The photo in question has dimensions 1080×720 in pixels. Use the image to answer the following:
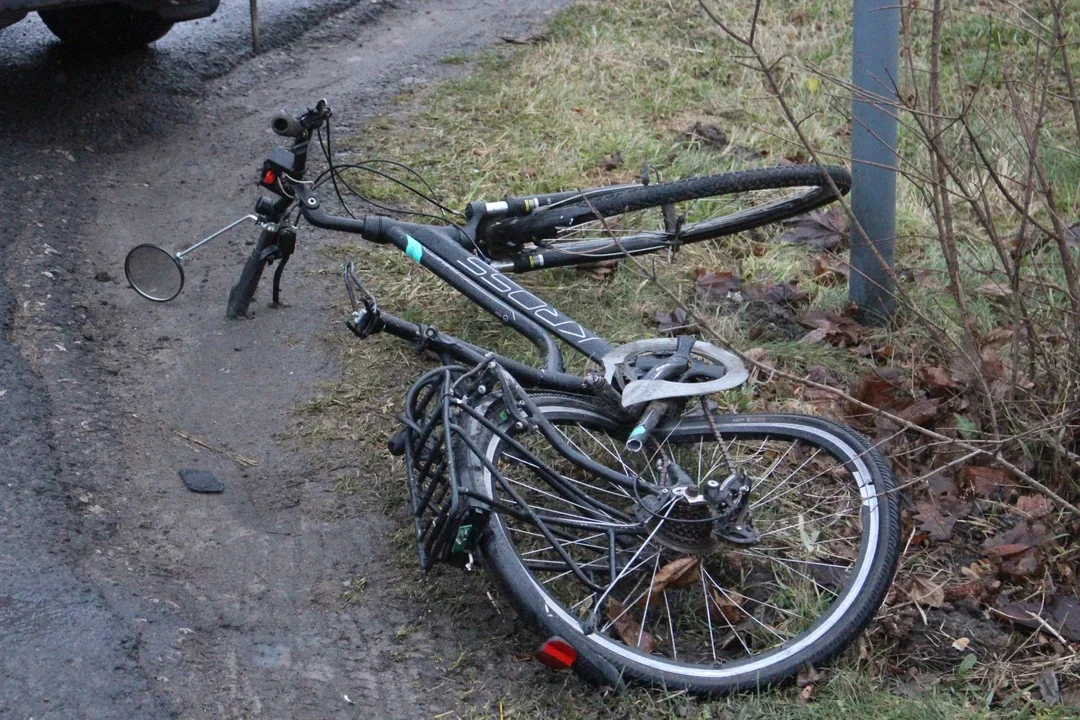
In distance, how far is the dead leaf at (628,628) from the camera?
312 centimetres

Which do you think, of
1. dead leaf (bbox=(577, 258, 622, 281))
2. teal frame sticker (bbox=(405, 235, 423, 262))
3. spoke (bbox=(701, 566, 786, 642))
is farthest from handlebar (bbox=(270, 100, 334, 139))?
spoke (bbox=(701, 566, 786, 642))

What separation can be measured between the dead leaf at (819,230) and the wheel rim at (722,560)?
1.99 metres

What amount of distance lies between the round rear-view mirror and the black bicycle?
76 centimetres

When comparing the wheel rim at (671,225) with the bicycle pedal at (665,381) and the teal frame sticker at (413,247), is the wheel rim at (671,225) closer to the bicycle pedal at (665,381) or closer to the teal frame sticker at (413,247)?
the teal frame sticker at (413,247)

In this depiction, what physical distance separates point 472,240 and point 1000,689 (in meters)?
2.36

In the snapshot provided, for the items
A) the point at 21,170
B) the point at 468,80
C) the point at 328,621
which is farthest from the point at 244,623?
the point at 468,80

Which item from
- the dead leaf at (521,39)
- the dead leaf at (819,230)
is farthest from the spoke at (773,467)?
the dead leaf at (521,39)

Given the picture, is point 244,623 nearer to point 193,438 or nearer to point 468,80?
point 193,438

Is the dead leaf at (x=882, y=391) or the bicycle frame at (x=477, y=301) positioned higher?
the bicycle frame at (x=477, y=301)

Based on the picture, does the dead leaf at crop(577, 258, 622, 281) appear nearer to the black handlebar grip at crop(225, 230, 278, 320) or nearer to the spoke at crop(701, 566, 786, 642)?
the black handlebar grip at crop(225, 230, 278, 320)

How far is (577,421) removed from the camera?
3447 millimetres

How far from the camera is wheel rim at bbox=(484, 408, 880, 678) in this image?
3.02 meters

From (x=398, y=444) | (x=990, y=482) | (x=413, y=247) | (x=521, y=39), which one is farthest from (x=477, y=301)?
(x=521, y=39)

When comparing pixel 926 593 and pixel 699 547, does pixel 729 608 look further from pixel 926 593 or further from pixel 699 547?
pixel 926 593
